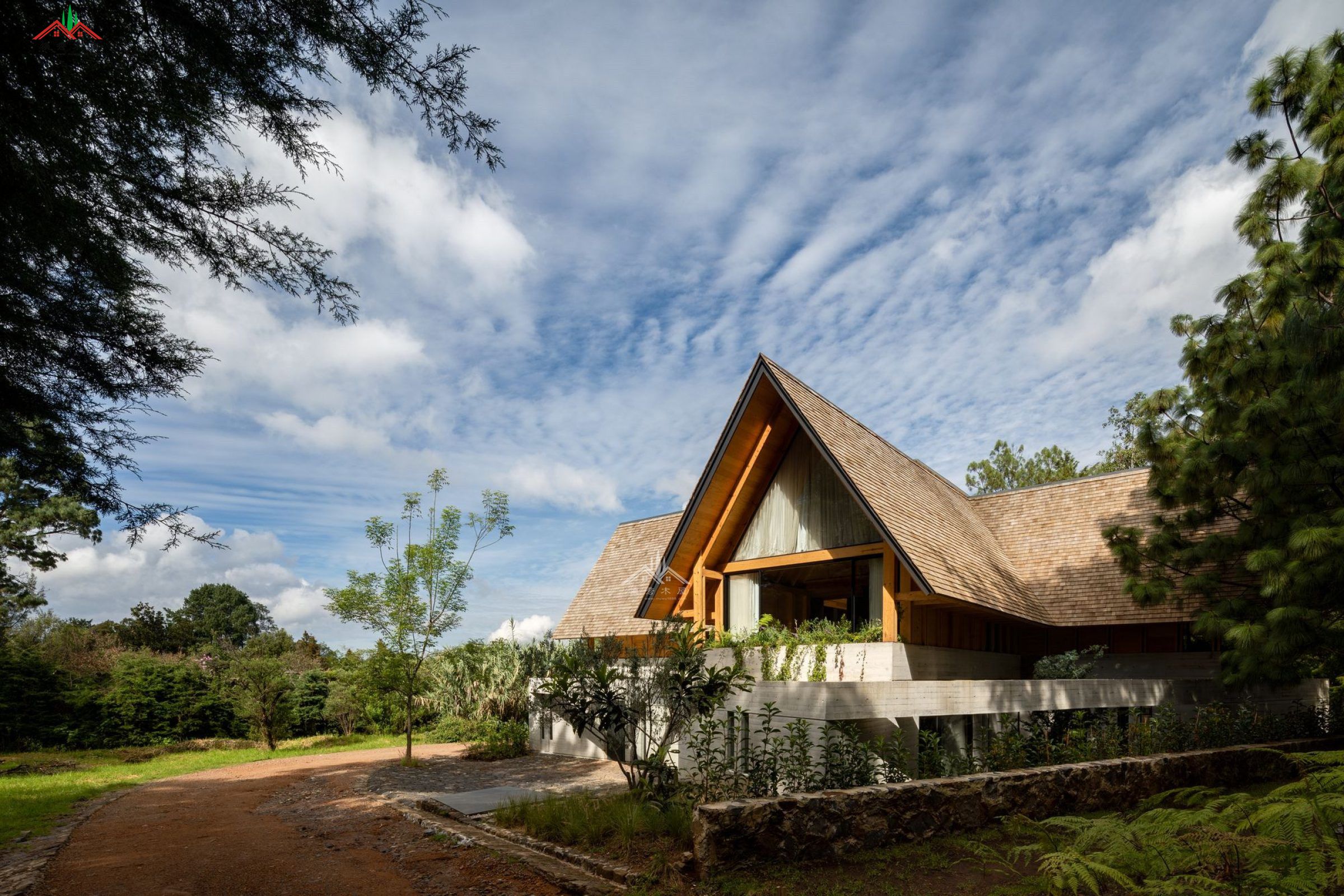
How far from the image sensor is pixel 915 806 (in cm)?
731

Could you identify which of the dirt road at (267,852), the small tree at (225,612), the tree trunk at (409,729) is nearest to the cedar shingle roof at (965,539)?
the dirt road at (267,852)

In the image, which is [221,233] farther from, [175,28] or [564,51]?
[564,51]

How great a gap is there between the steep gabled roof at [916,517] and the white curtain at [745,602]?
3.70 metres

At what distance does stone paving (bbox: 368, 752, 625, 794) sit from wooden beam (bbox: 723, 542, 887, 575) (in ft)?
16.2

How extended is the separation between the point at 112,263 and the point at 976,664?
16551 millimetres

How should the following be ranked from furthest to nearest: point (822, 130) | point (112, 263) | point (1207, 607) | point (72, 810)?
point (1207, 607), point (72, 810), point (822, 130), point (112, 263)

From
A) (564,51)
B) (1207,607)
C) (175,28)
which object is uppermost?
(564,51)

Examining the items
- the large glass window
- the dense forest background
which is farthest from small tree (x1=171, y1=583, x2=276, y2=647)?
the large glass window

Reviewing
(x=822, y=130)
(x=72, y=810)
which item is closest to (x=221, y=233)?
(x=822, y=130)

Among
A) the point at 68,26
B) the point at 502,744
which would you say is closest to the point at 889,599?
the point at 502,744

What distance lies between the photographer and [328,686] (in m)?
22.0

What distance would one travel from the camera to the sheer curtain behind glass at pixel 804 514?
15.0 meters

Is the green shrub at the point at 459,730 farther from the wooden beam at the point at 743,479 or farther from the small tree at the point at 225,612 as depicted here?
the small tree at the point at 225,612
